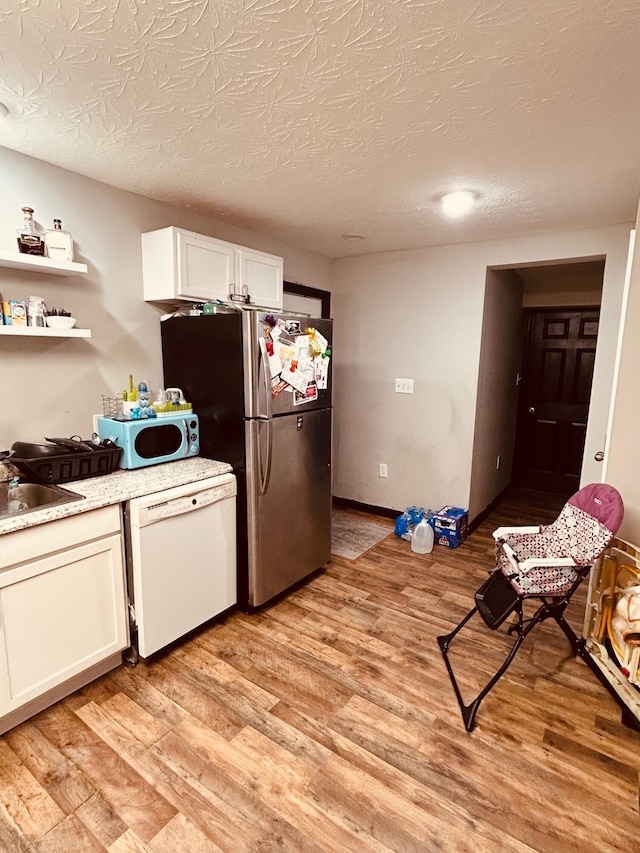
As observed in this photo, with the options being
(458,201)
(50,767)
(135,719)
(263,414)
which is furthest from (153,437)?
(458,201)

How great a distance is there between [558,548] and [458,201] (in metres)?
1.90

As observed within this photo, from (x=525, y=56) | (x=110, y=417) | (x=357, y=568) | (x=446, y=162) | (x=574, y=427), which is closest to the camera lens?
(x=525, y=56)

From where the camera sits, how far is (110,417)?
7.64 ft

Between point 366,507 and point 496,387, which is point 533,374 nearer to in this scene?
point 496,387

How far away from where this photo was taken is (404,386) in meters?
3.79

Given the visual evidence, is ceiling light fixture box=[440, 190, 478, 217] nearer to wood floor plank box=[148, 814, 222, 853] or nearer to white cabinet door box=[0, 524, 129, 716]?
white cabinet door box=[0, 524, 129, 716]

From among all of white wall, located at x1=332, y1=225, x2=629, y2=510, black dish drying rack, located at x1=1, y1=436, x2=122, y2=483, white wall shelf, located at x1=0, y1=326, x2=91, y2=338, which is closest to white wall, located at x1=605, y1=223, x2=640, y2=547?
white wall, located at x1=332, y1=225, x2=629, y2=510

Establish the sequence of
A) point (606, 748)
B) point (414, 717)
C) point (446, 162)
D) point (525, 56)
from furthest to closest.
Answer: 1. point (446, 162)
2. point (414, 717)
3. point (606, 748)
4. point (525, 56)

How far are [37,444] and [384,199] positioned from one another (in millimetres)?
2216

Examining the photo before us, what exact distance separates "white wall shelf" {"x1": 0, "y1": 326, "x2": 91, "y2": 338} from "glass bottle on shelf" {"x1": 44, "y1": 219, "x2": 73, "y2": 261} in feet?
1.08

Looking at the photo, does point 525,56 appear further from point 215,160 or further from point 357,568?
point 357,568

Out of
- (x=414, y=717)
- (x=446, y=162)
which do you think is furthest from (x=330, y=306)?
(x=414, y=717)

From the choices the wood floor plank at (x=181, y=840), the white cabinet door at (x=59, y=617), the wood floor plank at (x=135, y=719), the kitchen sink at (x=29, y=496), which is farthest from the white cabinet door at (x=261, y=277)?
the wood floor plank at (x=181, y=840)

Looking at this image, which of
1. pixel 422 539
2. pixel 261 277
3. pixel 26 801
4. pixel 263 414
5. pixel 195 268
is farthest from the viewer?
pixel 422 539
